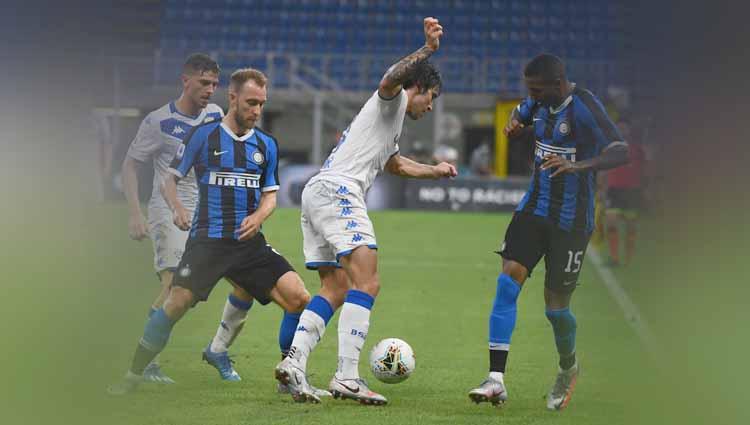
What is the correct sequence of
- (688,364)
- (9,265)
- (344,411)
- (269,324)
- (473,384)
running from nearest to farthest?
(344,411) → (473,384) → (688,364) → (269,324) → (9,265)

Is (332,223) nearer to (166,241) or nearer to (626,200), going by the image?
(166,241)

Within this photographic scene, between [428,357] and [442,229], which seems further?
[442,229]

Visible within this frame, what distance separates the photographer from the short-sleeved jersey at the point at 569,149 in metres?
5.45

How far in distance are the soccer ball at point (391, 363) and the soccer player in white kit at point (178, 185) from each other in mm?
835

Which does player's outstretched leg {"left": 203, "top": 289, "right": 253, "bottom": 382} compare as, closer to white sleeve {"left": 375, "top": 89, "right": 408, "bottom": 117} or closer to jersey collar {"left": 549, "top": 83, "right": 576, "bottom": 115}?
white sleeve {"left": 375, "top": 89, "right": 408, "bottom": 117}

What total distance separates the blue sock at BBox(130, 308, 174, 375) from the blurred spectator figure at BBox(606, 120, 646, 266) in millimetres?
8387

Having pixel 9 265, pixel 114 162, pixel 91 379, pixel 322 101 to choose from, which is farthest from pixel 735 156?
pixel 322 101

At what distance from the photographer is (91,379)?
565 cm

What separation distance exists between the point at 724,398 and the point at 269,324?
3.66 metres

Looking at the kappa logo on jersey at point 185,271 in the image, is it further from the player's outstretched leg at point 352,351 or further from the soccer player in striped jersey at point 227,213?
the player's outstretched leg at point 352,351

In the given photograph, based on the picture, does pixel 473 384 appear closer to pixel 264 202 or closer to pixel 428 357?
pixel 428 357

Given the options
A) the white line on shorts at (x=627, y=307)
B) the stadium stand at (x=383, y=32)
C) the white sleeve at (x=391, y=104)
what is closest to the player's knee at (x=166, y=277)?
the white sleeve at (x=391, y=104)

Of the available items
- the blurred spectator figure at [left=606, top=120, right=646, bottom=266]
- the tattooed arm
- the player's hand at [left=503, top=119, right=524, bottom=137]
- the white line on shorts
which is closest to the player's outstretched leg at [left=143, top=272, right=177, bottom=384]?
the tattooed arm

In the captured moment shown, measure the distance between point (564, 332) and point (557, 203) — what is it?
2.20 feet
